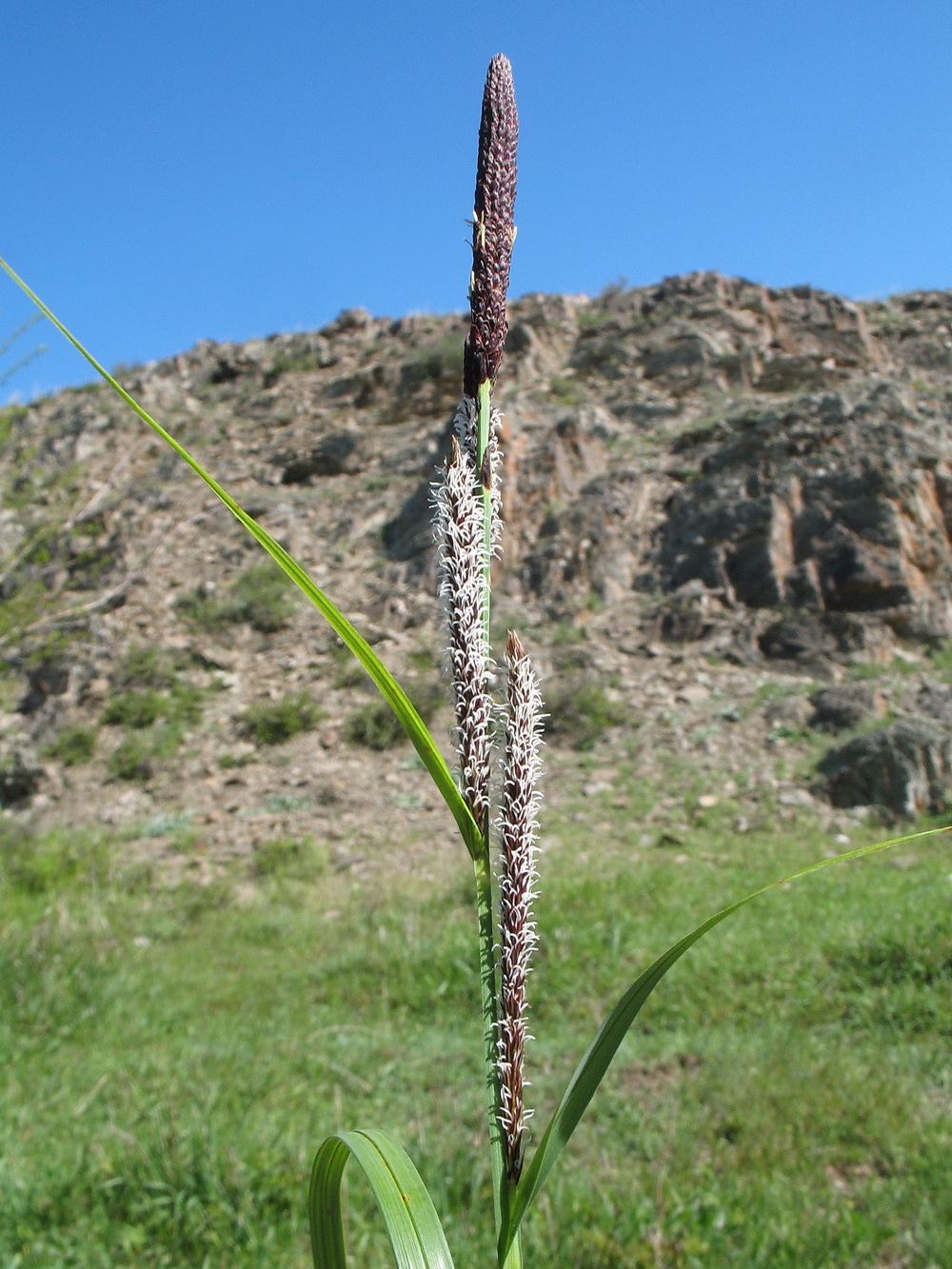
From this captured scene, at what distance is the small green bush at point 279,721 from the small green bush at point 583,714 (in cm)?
339

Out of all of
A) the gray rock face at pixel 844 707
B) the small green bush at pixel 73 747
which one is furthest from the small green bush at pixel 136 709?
the gray rock face at pixel 844 707

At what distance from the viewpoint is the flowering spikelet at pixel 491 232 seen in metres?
0.72

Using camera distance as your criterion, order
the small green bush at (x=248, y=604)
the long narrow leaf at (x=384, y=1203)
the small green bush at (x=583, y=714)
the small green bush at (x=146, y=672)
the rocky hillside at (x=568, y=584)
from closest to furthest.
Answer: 1. the long narrow leaf at (x=384, y=1203)
2. the rocky hillside at (x=568, y=584)
3. the small green bush at (x=583, y=714)
4. the small green bush at (x=146, y=672)
5. the small green bush at (x=248, y=604)

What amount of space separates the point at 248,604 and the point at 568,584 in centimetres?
544

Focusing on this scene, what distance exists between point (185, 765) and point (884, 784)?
28.6ft

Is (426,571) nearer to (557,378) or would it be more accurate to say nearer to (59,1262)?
(557,378)

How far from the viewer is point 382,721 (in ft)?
41.5

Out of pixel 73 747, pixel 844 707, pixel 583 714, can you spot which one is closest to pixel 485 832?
pixel 844 707

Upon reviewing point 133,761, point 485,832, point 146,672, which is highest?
point 146,672

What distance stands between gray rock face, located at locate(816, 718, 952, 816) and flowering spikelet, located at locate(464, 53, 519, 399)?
379 inches

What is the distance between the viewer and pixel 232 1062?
14.9 feet

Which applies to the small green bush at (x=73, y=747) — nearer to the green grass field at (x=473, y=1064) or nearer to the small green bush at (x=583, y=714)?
the green grass field at (x=473, y=1064)

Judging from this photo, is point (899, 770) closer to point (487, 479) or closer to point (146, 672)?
point (487, 479)

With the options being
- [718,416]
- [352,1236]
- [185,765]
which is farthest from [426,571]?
[352,1236]
